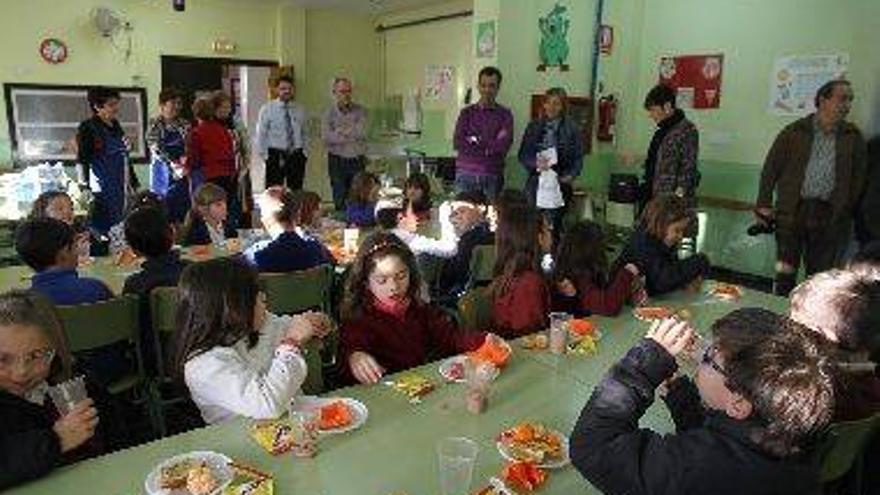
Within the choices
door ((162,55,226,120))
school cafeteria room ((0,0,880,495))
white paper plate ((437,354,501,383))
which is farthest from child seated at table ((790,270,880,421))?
door ((162,55,226,120))

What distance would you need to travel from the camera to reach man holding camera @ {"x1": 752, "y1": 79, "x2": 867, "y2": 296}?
4.47 meters

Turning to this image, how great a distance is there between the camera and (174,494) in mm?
1419

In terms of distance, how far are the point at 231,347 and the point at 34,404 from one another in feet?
1.59

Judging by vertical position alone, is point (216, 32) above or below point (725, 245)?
above

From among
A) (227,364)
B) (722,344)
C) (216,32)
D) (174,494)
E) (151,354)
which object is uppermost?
(216,32)

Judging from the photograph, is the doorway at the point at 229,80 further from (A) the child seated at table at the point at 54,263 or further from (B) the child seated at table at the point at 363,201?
(A) the child seated at table at the point at 54,263

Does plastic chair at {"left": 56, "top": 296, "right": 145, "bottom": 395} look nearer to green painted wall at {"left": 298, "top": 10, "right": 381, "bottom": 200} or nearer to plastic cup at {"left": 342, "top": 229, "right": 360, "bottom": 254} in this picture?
plastic cup at {"left": 342, "top": 229, "right": 360, "bottom": 254}

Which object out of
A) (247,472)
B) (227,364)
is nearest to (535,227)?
(227,364)

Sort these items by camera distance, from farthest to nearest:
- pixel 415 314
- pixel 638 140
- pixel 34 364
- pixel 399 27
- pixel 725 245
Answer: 1. pixel 399 27
2. pixel 638 140
3. pixel 725 245
4. pixel 415 314
5. pixel 34 364

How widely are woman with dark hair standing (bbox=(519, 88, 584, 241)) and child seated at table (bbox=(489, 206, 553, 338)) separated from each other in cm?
278

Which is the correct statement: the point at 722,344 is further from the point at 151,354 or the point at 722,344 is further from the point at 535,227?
the point at 151,354

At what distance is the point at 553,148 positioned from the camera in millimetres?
5645

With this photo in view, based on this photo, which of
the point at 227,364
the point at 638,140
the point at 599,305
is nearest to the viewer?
the point at 227,364

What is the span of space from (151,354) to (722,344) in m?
2.44
